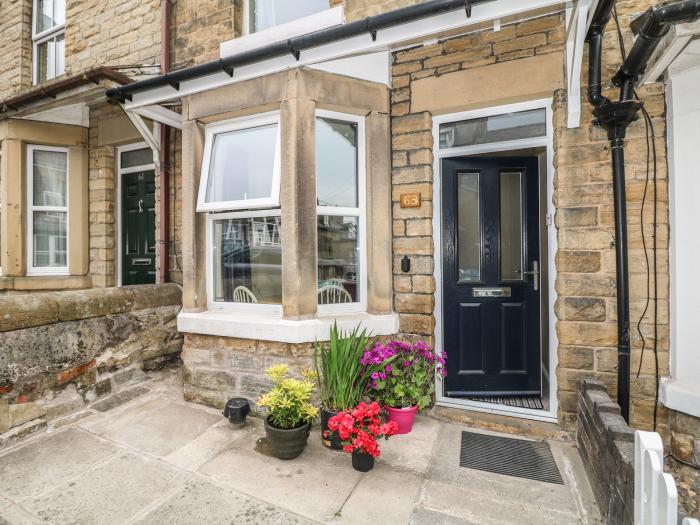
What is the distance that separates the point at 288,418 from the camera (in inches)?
105

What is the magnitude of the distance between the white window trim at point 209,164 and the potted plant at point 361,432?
1.85 m

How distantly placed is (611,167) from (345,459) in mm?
2937

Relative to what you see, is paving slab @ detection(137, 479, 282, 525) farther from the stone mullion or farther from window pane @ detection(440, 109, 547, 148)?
window pane @ detection(440, 109, 547, 148)

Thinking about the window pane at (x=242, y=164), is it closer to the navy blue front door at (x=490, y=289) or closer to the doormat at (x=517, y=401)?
the navy blue front door at (x=490, y=289)

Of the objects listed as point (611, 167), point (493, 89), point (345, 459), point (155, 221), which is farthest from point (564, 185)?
point (155, 221)

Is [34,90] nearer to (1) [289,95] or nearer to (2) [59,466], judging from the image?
(1) [289,95]

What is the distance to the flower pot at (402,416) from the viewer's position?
9.75 ft

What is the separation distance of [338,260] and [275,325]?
2.83ft

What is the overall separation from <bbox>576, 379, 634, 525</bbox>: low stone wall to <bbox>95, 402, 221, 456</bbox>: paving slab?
9.17ft

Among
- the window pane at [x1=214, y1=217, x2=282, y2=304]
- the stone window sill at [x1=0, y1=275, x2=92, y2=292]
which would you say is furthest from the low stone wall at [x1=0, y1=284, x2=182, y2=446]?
the stone window sill at [x1=0, y1=275, x2=92, y2=292]

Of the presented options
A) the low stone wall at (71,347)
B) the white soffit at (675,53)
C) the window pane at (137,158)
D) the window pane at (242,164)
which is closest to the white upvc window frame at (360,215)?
the window pane at (242,164)

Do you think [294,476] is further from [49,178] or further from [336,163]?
[49,178]

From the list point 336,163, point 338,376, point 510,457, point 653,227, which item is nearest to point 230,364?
point 338,376

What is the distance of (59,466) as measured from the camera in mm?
2553
